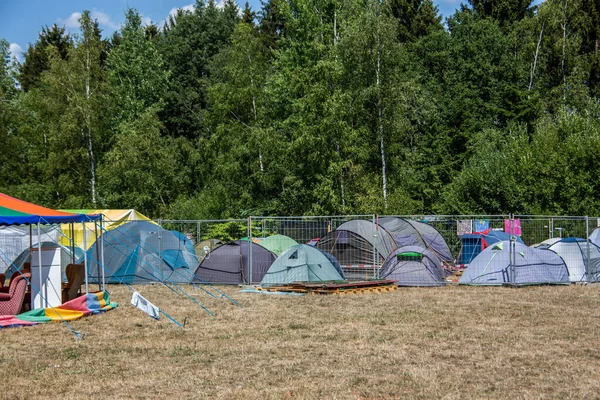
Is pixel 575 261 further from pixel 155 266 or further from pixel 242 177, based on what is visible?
pixel 242 177

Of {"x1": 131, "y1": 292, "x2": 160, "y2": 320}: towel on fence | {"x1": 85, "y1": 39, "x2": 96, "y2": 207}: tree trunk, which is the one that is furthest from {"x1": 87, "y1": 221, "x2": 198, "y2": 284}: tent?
{"x1": 85, "y1": 39, "x2": 96, "y2": 207}: tree trunk

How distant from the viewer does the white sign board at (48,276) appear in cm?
1338

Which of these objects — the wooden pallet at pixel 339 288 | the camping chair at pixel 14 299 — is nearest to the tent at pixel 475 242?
the wooden pallet at pixel 339 288

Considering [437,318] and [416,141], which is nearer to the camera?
[437,318]

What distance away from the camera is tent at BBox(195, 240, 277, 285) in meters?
18.3

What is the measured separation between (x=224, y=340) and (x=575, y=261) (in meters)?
11.9

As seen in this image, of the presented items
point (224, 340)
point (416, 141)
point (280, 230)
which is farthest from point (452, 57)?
point (224, 340)

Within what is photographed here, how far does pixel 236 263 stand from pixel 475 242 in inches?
319

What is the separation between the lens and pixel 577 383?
742cm

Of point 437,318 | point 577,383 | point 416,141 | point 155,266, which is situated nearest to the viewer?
point 577,383

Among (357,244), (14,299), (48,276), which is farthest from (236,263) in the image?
(14,299)

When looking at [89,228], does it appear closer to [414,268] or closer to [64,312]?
[64,312]

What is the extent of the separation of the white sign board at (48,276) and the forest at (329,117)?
17499 millimetres

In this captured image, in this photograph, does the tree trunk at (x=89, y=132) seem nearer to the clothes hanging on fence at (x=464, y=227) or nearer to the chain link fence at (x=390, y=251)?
the chain link fence at (x=390, y=251)
